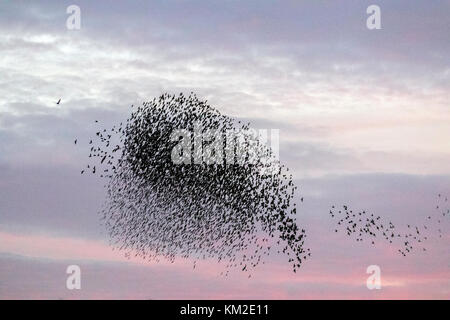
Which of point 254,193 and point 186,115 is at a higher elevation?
point 186,115

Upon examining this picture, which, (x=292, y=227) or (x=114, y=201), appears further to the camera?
(x=292, y=227)

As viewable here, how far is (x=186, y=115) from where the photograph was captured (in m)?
48.3

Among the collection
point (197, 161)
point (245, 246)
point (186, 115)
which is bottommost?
point (245, 246)

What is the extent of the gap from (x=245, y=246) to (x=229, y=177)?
5.33 m

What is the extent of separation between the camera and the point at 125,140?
4825cm
